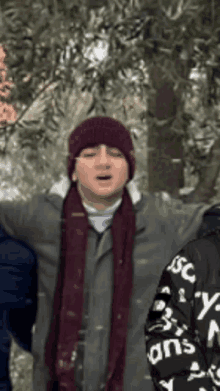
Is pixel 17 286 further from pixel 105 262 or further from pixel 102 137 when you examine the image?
pixel 102 137

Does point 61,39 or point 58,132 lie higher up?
point 61,39

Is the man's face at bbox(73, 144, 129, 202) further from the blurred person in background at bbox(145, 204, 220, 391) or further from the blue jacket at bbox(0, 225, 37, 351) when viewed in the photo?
the blurred person in background at bbox(145, 204, 220, 391)

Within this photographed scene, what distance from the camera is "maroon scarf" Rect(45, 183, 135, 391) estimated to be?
3.52 metres

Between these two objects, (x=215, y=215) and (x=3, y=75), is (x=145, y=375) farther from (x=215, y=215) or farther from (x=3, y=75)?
(x=3, y=75)

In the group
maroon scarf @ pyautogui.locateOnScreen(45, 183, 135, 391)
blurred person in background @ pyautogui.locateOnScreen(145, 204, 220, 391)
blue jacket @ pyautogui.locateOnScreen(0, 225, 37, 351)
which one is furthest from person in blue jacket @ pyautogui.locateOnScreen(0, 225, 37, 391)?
blurred person in background @ pyautogui.locateOnScreen(145, 204, 220, 391)

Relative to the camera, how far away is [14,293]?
347 centimetres

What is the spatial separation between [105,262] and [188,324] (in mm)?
1083

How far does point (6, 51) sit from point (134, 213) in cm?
167

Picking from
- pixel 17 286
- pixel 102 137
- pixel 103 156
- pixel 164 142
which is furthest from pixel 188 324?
pixel 164 142

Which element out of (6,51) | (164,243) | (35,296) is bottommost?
(35,296)

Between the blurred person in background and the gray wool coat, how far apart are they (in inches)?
34.1

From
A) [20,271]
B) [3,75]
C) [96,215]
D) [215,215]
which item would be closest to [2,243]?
[20,271]

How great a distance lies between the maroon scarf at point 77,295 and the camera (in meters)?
3.52

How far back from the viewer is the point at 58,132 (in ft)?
15.8
